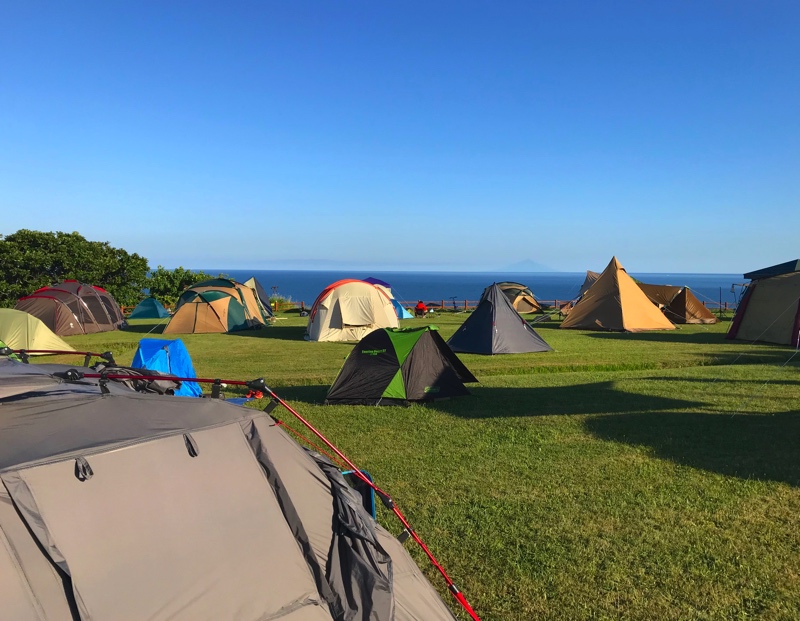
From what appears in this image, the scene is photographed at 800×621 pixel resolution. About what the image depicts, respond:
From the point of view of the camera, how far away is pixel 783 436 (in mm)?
8477

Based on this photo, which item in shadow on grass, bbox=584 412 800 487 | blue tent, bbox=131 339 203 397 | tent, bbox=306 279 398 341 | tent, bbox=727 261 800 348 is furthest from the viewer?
tent, bbox=306 279 398 341

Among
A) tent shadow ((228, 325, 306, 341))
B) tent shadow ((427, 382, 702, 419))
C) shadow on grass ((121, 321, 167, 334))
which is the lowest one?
shadow on grass ((121, 321, 167, 334))

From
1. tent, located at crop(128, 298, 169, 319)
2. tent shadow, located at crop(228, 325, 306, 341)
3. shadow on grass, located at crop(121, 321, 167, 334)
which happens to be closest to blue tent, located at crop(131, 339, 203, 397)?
tent shadow, located at crop(228, 325, 306, 341)

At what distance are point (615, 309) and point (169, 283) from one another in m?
23.9

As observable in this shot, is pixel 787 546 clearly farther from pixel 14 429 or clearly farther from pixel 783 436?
pixel 14 429

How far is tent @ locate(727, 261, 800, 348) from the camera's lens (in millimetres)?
19719

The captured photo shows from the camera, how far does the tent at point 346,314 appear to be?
2239 cm

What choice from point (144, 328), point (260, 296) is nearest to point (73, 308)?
point (144, 328)

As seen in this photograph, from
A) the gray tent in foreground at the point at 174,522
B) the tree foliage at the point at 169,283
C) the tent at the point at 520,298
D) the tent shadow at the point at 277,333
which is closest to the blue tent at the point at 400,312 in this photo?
the tent at the point at 520,298

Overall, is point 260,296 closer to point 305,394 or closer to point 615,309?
point 615,309

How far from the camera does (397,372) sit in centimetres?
1082

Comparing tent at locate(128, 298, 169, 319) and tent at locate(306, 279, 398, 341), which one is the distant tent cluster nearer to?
tent at locate(306, 279, 398, 341)

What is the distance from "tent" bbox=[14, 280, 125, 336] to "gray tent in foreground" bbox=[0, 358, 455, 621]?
2208cm

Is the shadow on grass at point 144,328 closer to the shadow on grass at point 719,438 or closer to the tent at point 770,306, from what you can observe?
the shadow on grass at point 719,438
